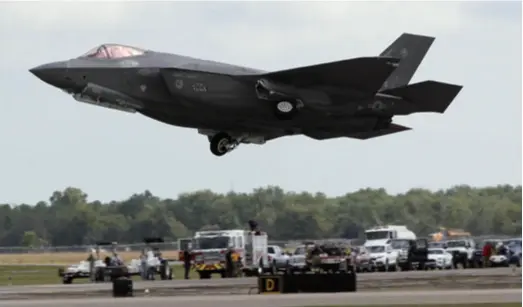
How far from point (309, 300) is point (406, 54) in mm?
12667

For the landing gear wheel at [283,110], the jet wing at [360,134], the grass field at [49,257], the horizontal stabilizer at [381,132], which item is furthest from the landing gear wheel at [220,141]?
the grass field at [49,257]

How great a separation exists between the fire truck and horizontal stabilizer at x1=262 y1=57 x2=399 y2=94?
21.9m

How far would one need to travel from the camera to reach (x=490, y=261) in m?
70.3

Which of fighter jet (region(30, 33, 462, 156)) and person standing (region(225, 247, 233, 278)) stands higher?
fighter jet (region(30, 33, 462, 156))

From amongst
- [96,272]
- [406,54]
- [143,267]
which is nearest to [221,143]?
[406,54]

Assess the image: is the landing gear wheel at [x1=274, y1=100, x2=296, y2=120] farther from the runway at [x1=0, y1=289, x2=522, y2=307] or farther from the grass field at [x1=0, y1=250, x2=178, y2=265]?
the grass field at [x1=0, y1=250, x2=178, y2=265]

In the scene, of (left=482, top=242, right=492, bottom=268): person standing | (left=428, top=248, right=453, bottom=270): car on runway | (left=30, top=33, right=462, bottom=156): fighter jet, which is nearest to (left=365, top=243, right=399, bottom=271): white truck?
(left=428, top=248, right=453, bottom=270): car on runway

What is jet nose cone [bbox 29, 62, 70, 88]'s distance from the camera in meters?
37.5

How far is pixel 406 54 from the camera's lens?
147 ft

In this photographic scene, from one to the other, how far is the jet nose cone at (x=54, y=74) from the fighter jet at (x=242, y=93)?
0.10 ft

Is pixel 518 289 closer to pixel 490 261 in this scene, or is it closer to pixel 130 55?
pixel 130 55

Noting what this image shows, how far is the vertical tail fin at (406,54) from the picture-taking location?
4459 centimetres

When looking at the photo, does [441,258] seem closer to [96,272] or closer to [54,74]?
[96,272]

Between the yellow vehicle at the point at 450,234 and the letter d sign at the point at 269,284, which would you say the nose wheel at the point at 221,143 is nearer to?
the letter d sign at the point at 269,284
